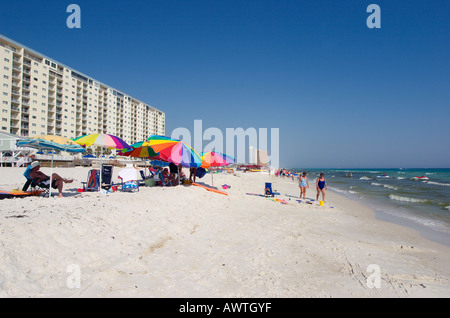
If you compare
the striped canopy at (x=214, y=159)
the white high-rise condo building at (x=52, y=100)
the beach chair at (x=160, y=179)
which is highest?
the white high-rise condo building at (x=52, y=100)

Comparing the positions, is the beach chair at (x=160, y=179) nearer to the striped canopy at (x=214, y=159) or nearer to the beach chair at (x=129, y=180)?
the striped canopy at (x=214, y=159)

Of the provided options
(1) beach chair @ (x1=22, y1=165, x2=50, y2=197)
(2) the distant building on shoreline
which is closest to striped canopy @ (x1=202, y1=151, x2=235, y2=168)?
(1) beach chair @ (x1=22, y1=165, x2=50, y2=197)

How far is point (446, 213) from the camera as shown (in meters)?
10.9

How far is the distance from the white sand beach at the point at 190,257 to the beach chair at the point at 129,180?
101 inches

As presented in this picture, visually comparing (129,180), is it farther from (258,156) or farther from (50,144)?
(258,156)

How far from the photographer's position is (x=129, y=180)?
950 cm

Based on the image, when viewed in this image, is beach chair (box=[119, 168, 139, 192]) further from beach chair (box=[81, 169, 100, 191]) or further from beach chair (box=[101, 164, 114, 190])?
beach chair (box=[81, 169, 100, 191])

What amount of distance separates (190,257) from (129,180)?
6.19 meters

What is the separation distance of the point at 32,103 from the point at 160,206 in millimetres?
61726

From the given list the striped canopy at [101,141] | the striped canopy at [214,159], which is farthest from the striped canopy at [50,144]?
the striped canopy at [214,159]

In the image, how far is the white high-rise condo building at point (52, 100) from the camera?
4747cm
